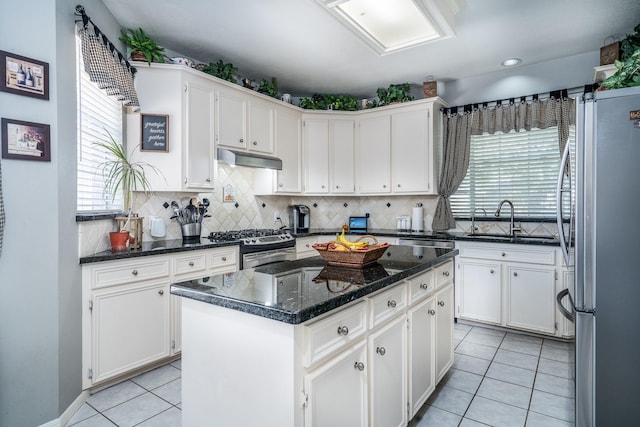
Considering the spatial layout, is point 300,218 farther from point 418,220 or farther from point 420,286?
point 420,286

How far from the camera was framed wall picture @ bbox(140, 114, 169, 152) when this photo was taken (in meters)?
2.94

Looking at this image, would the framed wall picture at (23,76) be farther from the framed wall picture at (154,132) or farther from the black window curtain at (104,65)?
the framed wall picture at (154,132)

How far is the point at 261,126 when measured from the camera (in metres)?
3.80

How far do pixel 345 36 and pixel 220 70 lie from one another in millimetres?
1270

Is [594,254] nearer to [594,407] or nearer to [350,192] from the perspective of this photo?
[594,407]

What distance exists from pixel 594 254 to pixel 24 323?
286 cm

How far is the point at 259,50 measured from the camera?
11.0 ft

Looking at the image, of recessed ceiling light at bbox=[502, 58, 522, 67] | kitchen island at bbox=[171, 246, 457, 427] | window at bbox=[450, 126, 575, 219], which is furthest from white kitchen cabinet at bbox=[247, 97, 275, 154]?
recessed ceiling light at bbox=[502, 58, 522, 67]

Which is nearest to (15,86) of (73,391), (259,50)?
(73,391)

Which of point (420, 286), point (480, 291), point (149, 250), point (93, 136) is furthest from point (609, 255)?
point (93, 136)

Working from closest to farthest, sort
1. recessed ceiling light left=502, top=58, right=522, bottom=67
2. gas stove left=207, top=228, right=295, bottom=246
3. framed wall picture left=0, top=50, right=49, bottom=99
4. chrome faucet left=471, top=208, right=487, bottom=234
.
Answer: framed wall picture left=0, top=50, right=49, bottom=99 → gas stove left=207, top=228, right=295, bottom=246 → recessed ceiling light left=502, top=58, right=522, bottom=67 → chrome faucet left=471, top=208, right=487, bottom=234

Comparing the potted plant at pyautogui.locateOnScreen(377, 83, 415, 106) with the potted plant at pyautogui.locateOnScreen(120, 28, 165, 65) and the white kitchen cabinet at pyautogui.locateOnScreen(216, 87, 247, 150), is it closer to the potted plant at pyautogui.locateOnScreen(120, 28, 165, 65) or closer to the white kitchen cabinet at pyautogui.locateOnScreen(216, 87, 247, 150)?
the white kitchen cabinet at pyautogui.locateOnScreen(216, 87, 247, 150)

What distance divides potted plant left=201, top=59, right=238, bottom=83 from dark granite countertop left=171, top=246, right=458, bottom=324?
7.55ft

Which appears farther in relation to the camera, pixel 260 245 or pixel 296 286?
pixel 260 245
